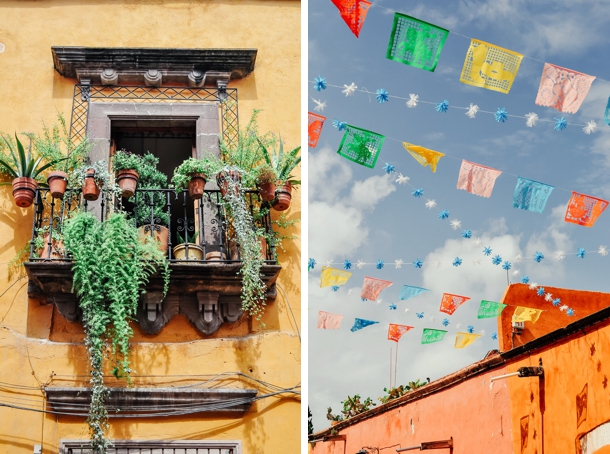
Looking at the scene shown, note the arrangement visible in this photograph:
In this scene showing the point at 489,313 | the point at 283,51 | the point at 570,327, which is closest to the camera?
the point at 570,327

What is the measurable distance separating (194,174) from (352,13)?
2088 mm

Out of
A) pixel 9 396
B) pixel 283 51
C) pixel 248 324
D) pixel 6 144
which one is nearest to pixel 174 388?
pixel 248 324

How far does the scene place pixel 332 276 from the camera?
8258 millimetres

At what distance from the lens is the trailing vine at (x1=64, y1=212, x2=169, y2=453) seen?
6680mm

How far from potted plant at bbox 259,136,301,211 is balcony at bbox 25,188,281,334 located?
21 centimetres

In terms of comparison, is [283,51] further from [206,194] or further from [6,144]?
[6,144]

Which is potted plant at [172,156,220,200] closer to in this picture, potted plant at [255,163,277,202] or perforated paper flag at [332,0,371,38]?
potted plant at [255,163,277,202]

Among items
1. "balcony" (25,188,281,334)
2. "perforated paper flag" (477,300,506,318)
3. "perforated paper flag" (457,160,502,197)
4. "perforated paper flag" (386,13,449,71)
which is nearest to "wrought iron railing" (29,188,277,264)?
"balcony" (25,188,281,334)

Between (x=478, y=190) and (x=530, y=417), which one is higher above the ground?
(x=478, y=190)

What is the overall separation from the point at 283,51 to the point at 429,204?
2.47 metres

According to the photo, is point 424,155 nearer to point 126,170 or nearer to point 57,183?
point 126,170

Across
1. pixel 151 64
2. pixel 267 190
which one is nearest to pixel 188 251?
pixel 267 190

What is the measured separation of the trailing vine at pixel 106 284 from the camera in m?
6.68

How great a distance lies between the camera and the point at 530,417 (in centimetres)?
867
